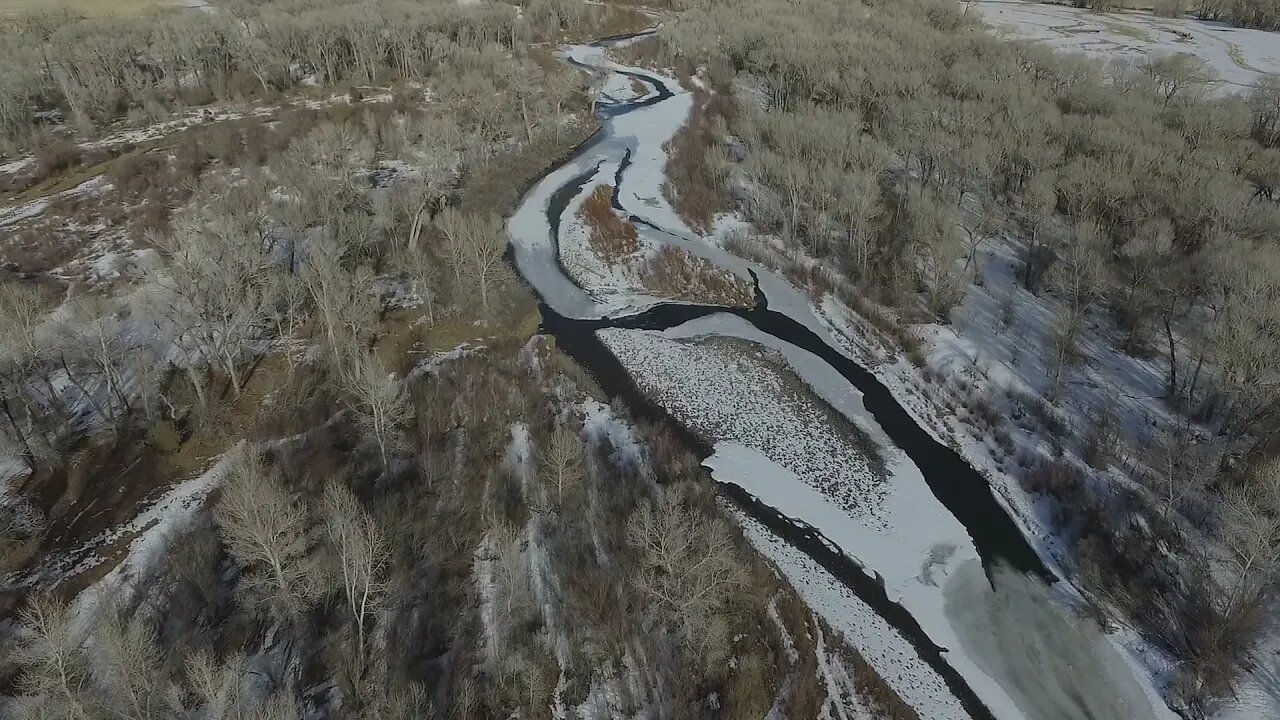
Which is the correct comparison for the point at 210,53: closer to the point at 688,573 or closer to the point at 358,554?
the point at 358,554

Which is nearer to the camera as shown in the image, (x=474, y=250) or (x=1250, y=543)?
(x=1250, y=543)

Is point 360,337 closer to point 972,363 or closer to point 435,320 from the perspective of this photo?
point 435,320

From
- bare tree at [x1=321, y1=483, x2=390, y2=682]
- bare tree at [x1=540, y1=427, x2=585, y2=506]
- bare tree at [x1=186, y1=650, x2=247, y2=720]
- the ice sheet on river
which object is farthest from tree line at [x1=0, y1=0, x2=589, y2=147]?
bare tree at [x1=186, y1=650, x2=247, y2=720]

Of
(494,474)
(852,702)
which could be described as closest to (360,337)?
(494,474)

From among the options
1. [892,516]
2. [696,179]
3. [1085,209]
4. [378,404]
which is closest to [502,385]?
[378,404]

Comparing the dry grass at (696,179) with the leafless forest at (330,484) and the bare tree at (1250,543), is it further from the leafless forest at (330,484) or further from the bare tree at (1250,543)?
the bare tree at (1250,543)

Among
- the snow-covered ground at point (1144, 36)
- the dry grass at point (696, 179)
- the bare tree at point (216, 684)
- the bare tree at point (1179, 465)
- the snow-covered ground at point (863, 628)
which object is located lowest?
the snow-covered ground at point (863, 628)

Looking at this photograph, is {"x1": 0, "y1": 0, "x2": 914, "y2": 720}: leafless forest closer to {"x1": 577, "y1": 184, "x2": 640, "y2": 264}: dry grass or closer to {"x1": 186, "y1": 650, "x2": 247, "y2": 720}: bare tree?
{"x1": 186, "y1": 650, "x2": 247, "y2": 720}: bare tree

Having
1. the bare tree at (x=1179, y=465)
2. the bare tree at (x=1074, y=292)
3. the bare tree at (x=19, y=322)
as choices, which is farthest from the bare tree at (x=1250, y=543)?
the bare tree at (x=19, y=322)
